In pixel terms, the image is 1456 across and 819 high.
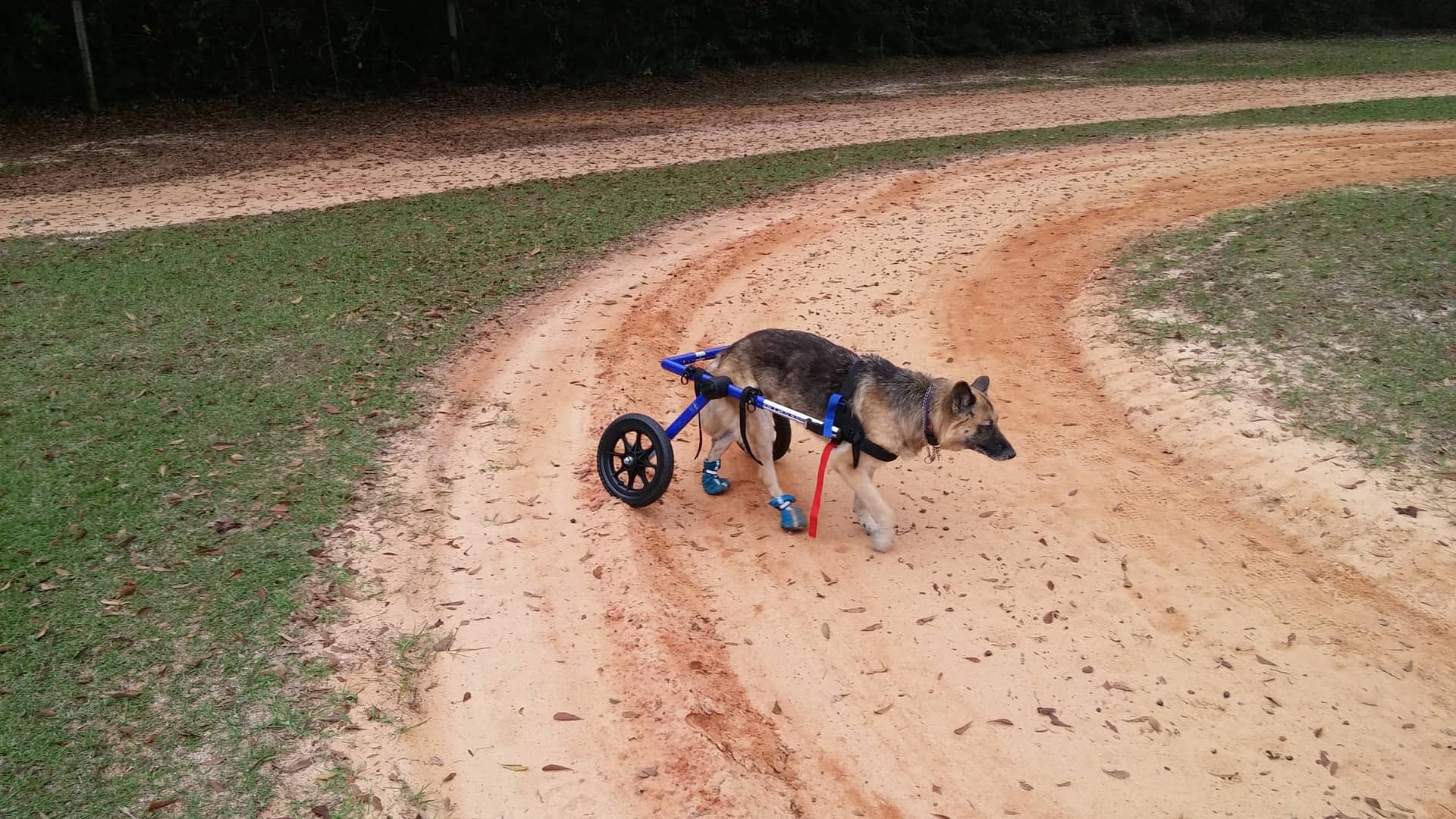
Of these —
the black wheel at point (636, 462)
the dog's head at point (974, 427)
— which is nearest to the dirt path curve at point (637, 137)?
the black wheel at point (636, 462)

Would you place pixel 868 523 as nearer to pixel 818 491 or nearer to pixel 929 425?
pixel 818 491

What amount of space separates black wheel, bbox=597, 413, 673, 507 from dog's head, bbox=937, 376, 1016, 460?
6.87ft

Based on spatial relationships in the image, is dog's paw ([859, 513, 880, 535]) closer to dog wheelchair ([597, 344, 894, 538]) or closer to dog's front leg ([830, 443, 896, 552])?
dog's front leg ([830, 443, 896, 552])

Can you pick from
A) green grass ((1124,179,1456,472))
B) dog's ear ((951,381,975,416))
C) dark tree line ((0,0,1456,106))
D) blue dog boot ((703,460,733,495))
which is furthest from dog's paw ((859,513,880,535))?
dark tree line ((0,0,1456,106))

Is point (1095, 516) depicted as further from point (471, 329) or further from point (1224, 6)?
point (1224, 6)

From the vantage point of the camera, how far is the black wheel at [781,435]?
9188 millimetres

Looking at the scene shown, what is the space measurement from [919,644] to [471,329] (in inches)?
288

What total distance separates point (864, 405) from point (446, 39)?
2507 centimetres

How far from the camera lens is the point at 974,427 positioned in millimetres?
7695

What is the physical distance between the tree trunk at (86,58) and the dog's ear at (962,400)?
25788 millimetres

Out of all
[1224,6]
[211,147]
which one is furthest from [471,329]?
[1224,6]

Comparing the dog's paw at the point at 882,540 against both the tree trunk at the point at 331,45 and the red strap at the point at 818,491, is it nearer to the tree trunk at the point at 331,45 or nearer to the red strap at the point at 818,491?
the red strap at the point at 818,491

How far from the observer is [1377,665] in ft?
23.0

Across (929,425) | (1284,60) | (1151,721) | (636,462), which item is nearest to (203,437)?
(636,462)
